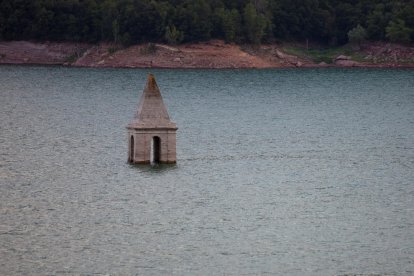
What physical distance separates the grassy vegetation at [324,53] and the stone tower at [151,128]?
343ft

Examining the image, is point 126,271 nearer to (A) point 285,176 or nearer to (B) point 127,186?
(B) point 127,186

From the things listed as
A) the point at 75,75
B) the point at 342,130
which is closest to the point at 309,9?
the point at 75,75

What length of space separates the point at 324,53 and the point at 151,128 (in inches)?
4380

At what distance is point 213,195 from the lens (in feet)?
168

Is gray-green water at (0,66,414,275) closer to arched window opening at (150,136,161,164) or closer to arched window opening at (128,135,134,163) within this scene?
arched window opening at (150,136,161,164)

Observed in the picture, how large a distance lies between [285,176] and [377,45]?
112m

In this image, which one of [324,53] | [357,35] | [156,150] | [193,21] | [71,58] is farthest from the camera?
[324,53]

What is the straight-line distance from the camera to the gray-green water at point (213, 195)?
41031mm

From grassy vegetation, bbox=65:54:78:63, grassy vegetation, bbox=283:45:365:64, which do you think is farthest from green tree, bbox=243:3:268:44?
grassy vegetation, bbox=65:54:78:63

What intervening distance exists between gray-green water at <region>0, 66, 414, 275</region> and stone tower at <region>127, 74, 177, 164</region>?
71cm

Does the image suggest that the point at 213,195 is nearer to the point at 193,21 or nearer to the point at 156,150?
the point at 156,150

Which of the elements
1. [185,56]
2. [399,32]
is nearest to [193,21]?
[185,56]

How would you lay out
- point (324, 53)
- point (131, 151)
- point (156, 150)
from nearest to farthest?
point (156, 150)
point (131, 151)
point (324, 53)

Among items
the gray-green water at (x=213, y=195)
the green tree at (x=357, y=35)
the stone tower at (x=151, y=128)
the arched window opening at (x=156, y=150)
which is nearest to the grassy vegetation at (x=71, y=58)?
the green tree at (x=357, y=35)
